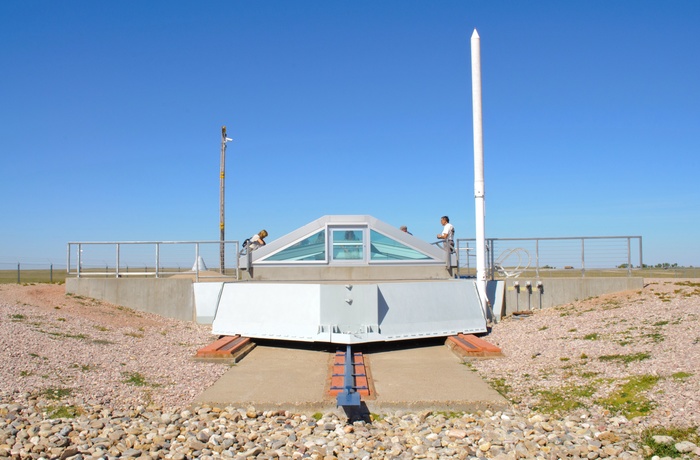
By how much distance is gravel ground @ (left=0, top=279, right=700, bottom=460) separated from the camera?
6328 mm

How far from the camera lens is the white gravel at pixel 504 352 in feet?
26.1

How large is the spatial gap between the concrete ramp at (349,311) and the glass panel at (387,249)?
207 centimetres

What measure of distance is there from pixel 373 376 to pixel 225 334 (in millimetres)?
4739

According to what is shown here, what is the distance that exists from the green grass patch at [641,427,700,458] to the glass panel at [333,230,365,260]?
10.1 metres

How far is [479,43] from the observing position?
15.2 meters

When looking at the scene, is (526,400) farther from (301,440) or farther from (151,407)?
(151,407)

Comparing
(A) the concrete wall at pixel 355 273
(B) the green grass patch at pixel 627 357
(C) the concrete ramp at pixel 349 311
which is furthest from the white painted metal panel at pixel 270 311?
(B) the green grass patch at pixel 627 357

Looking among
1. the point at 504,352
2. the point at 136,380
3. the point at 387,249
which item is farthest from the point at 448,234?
the point at 136,380

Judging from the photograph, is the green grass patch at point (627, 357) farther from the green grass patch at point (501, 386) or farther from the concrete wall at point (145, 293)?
the concrete wall at point (145, 293)

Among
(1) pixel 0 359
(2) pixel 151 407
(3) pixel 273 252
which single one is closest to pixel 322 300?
(3) pixel 273 252

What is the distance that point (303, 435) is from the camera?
22.9 feet

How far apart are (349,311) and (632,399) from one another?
6.14 meters

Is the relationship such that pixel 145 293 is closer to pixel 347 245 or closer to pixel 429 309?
pixel 347 245

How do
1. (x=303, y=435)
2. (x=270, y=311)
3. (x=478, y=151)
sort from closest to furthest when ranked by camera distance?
(x=303, y=435)
(x=270, y=311)
(x=478, y=151)
